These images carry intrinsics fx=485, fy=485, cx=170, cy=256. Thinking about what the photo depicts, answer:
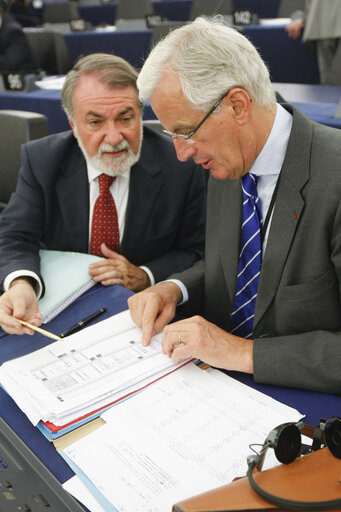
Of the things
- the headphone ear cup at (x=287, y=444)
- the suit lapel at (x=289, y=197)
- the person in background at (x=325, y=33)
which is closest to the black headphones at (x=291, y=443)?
the headphone ear cup at (x=287, y=444)

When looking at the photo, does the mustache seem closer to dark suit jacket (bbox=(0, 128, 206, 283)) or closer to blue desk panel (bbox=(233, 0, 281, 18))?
dark suit jacket (bbox=(0, 128, 206, 283))

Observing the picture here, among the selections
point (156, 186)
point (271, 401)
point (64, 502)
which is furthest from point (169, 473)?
point (156, 186)

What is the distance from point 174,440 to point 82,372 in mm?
297

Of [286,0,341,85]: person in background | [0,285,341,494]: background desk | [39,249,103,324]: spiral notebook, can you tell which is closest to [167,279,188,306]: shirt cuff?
[0,285,341,494]: background desk

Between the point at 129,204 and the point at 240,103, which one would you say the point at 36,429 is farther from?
the point at 129,204

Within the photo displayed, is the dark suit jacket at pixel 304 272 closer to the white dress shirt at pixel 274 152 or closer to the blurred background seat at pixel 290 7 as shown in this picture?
the white dress shirt at pixel 274 152

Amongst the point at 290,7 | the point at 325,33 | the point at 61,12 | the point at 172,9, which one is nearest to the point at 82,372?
the point at 325,33

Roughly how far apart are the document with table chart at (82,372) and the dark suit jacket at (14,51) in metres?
4.61

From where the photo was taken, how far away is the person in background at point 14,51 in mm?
5102

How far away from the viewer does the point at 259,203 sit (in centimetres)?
136

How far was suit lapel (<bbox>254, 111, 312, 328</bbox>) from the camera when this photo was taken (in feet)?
3.98

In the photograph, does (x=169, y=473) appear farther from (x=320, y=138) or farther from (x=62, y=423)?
(x=320, y=138)

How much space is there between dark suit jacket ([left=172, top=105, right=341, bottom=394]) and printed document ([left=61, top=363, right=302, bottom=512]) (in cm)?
12

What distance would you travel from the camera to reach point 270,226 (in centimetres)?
126
